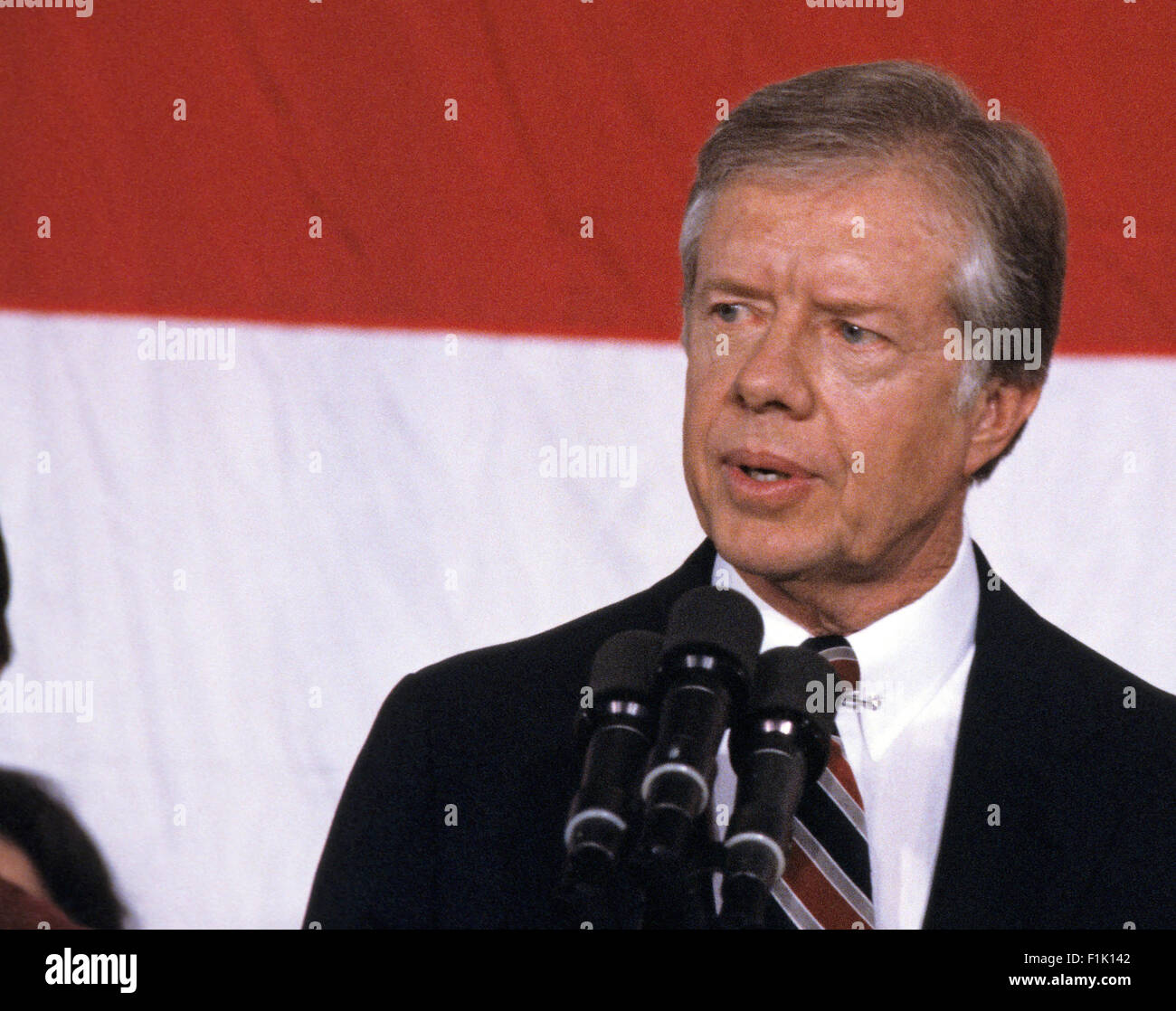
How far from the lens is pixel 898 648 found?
4.53ft

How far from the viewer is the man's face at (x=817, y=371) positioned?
1.28 metres

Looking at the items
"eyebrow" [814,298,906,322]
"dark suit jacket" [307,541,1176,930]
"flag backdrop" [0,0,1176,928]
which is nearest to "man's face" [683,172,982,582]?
"eyebrow" [814,298,906,322]

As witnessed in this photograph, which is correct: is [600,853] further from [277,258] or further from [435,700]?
[277,258]

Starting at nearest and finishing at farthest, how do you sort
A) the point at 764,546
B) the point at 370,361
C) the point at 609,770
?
the point at 609,770
the point at 764,546
the point at 370,361

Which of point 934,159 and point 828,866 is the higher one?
point 934,159

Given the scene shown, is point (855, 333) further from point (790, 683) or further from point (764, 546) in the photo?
point (790, 683)

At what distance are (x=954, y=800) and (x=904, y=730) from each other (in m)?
0.08

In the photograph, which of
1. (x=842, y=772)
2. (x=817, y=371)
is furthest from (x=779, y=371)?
(x=842, y=772)

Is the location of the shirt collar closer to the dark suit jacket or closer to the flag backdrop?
the dark suit jacket

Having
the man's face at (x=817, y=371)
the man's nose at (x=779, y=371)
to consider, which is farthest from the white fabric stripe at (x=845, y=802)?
the man's nose at (x=779, y=371)

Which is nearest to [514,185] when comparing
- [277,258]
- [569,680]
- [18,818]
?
[277,258]

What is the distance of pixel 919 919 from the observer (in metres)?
1.32

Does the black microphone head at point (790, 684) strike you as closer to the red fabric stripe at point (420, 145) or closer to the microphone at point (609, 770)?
the microphone at point (609, 770)
